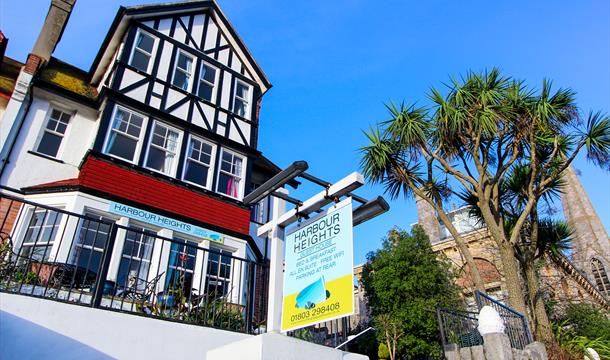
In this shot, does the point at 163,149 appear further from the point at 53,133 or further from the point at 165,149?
the point at 53,133

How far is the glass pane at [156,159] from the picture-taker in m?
11.1

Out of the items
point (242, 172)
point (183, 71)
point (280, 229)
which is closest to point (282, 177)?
point (280, 229)

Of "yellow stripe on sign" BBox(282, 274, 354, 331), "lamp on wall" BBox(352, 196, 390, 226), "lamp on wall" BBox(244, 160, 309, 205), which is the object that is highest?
"lamp on wall" BBox(244, 160, 309, 205)

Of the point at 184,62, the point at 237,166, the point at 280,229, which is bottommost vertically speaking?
the point at 280,229

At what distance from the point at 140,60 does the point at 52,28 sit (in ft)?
7.84

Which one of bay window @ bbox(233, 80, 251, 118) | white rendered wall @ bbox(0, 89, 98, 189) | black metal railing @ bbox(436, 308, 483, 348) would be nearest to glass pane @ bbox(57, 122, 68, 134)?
white rendered wall @ bbox(0, 89, 98, 189)

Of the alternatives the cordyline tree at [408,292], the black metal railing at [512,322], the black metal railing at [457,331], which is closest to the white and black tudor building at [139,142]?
the cordyline tree at [408,292]

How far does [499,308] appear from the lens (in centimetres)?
821

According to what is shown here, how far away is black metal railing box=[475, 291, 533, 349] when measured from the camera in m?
7.94

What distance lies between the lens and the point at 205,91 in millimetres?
13398

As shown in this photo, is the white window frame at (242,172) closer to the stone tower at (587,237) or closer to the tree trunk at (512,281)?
the tree trunk at (512,281)

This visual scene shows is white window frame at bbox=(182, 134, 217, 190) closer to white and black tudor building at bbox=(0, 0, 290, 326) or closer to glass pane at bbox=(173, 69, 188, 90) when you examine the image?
white and black tudor building at bbox=(0, 0, 290, 326)

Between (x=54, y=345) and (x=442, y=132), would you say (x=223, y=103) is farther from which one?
(x=54, y=345)

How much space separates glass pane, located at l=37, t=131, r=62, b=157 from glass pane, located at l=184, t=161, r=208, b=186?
3.24m
